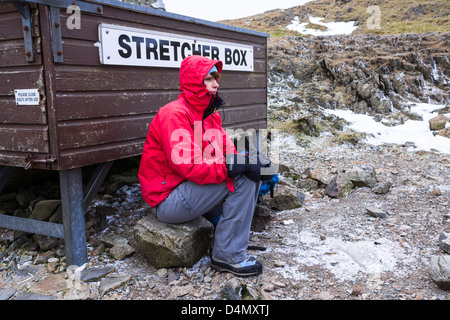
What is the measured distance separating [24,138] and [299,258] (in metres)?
2.85

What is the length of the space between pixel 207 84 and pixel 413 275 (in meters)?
2.50

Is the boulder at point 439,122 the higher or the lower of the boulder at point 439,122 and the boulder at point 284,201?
the higher

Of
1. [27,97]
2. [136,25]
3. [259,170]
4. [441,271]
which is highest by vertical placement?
[136,25]

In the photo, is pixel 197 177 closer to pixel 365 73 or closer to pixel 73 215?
pixel 73 215

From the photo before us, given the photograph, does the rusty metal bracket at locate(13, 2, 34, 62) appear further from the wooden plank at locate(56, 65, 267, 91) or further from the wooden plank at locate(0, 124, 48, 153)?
the wooden plank at locate(0, 124, 48, 153)

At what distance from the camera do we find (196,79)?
352 centimetres

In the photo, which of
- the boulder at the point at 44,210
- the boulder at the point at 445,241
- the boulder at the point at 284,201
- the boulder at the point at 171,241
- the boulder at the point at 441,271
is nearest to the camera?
the boulder at the point at 441,271

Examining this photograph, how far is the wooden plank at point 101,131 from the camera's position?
3514mm

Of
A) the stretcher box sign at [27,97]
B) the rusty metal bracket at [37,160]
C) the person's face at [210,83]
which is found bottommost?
the rusty metal bracket at [37,160]

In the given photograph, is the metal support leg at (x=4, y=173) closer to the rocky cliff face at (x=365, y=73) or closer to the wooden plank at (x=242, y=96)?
the wooden plank at (x=242, y=96)

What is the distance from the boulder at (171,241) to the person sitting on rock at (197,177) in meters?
0.10

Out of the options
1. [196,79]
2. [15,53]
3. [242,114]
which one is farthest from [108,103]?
[242,114]

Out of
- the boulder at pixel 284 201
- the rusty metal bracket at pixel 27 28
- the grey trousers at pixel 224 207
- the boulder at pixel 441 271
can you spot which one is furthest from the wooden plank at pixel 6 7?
the boulder at pixel 441 271
